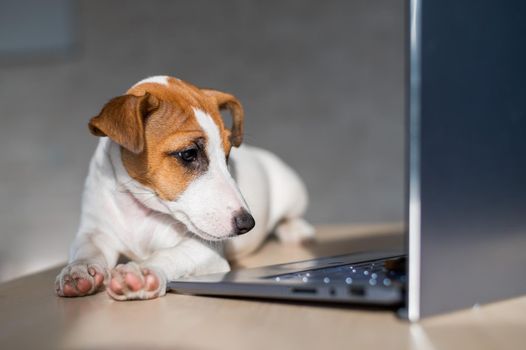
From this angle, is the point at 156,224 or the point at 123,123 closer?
the point at 123,123

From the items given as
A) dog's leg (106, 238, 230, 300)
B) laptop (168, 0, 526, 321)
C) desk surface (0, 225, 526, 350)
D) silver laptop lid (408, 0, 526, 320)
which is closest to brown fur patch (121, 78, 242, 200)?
dog's leg (106, 238, 230, 300)

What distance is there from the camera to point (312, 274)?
1056 mm

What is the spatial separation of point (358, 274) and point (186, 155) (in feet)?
1.82

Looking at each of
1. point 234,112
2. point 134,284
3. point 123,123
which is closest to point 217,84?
point 234,112

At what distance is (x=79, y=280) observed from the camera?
1180mm

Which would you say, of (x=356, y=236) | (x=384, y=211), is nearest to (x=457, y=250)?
(x=356, y=236)

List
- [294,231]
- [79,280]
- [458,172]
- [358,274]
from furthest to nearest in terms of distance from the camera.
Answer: [294,231], [79,280], [358,274], [458,172]

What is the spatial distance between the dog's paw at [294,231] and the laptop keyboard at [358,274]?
920 millimetres

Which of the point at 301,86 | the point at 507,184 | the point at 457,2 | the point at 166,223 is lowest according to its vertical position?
the point at 301,86

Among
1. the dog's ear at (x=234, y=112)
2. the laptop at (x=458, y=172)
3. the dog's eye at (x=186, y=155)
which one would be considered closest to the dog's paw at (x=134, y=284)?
the laptop at (x=458, y=172)

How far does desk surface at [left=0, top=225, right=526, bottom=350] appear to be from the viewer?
0.77 m

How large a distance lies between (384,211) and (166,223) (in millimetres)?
3361

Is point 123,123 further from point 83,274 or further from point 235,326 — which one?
point 235,326

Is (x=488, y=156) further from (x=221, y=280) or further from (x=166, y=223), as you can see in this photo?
(x=166, y=223)
